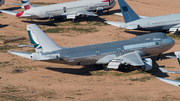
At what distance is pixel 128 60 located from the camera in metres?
43.2

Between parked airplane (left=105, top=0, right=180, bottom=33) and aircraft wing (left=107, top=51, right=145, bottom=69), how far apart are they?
16.7 meters

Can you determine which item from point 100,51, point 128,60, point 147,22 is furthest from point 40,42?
point 147,22

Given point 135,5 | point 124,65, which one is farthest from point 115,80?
point 135,5

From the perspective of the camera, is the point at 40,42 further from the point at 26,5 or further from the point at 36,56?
the point at 26,5

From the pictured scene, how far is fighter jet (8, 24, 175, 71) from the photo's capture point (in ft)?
136

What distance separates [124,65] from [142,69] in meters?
3.13

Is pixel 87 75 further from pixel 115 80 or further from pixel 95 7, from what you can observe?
pixel 95 7

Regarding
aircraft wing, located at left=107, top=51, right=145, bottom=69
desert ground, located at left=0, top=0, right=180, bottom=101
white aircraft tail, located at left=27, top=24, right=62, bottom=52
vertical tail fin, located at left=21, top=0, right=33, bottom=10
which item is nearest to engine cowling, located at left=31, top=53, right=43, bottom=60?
white aircraft tail, located at left=27, top=24, right=62, bottom=52

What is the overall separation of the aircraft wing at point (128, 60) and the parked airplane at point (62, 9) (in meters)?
30.8

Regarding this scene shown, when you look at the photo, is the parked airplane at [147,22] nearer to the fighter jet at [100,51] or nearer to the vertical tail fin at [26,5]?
the fighter jet at [100,51]

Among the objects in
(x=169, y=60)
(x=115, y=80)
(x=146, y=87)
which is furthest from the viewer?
(x=169, y=60)

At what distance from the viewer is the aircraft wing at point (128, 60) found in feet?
138

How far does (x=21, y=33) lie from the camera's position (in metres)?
67.2

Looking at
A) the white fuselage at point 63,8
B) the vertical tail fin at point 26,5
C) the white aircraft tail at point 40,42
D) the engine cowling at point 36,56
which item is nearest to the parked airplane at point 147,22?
the white fuselage at point 63,8
